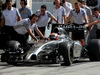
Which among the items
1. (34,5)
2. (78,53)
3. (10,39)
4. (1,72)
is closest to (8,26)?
(10,39)

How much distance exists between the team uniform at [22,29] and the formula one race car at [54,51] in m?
0.42

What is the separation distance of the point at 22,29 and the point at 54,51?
4.58 ft

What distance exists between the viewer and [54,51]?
1122 cm

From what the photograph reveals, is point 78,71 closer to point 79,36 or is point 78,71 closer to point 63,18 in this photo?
point 79,36

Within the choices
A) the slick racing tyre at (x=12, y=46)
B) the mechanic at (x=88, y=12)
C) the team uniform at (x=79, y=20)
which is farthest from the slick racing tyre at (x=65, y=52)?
the mechanic at (x=88, y=12)

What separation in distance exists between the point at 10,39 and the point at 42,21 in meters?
1.66

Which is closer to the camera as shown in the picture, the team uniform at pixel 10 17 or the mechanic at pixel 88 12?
the team uniform at pixel 10 17

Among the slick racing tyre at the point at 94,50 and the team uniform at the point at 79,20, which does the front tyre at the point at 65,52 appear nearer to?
the slick racing tyre at the point at 94,50

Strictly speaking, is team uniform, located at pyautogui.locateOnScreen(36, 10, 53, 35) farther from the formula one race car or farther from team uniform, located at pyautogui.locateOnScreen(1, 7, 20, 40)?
the formula one race car

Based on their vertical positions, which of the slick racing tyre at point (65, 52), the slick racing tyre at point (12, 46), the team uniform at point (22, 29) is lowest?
the slick racing tyre at point (65, 52)

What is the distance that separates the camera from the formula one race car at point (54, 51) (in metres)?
10.9

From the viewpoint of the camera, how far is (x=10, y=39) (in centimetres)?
1250

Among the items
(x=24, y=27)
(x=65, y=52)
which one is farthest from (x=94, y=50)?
(x=24, y=27)

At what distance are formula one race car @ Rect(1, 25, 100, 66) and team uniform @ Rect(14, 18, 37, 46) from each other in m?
0.42
